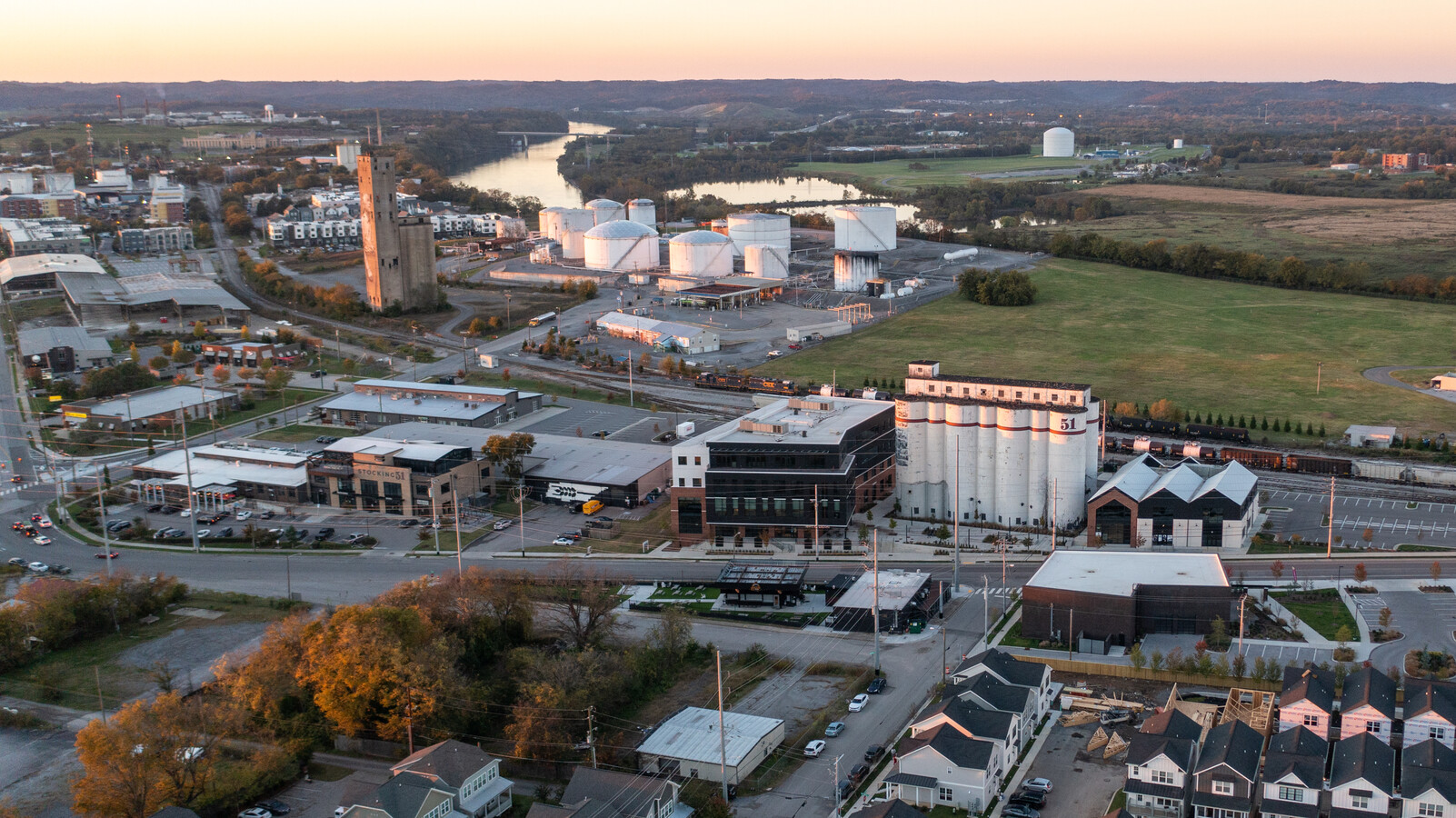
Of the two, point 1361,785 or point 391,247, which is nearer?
point 1361,785

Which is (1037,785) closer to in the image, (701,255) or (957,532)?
(957,532)

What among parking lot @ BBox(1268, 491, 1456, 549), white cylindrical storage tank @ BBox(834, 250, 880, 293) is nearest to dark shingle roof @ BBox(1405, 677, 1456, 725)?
parking lot @ BBox(1268, 491, 1456, 549)

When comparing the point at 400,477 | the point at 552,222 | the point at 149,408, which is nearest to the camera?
the point at 400,477

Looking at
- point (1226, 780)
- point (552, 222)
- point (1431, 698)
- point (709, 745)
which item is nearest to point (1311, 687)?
point (1431, 698)

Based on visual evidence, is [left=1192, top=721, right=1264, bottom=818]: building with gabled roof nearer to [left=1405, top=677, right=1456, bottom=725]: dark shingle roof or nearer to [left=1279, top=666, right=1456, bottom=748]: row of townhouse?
[left=1279, top=666, right=1456, bottom=748]: row of townhouse

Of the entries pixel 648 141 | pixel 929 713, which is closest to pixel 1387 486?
pixel 929 713

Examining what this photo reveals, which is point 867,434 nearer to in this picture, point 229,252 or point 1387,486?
point 1387,486

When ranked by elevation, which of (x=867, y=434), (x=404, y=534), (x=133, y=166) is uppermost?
(x=133, y=166)

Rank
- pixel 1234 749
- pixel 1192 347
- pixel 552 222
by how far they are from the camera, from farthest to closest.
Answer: pixel 552 222 → pixel 1192 347 → pixel 1234 749
